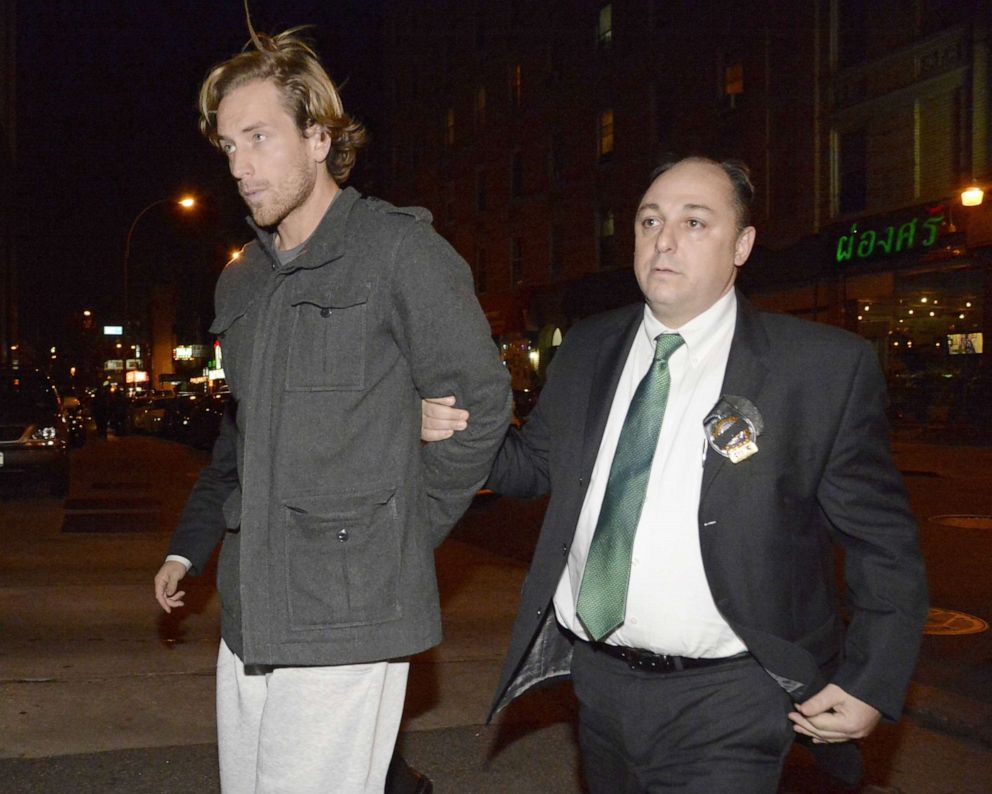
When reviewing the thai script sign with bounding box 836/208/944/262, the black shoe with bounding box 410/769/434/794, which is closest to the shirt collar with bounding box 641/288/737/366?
the black shoe with bounding box 410/769/434/794

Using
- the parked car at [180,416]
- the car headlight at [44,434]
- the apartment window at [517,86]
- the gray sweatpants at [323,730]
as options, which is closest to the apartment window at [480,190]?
the apartment window at [517,86]

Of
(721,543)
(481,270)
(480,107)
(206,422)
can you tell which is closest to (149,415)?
(481,270)

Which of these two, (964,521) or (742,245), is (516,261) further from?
(742,245)

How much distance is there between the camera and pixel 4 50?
1839 inches

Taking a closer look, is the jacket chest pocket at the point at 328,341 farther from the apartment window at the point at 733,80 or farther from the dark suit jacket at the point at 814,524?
the apartment window at the point at 733,80

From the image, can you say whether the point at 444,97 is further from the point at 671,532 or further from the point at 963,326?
the point at 671,532

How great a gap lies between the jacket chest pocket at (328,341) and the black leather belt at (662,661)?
93 cm

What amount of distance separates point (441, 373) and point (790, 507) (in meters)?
0.88

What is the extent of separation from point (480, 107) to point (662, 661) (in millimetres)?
40847

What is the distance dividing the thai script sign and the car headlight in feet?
55.3

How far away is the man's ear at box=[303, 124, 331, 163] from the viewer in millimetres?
2594

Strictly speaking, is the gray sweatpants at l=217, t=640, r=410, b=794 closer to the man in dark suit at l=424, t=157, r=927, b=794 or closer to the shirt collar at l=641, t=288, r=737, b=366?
the man in dark suit at l=424, t=157, r=927, b=794

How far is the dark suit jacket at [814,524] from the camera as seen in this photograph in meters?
2.44

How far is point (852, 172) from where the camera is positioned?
80.4ft
